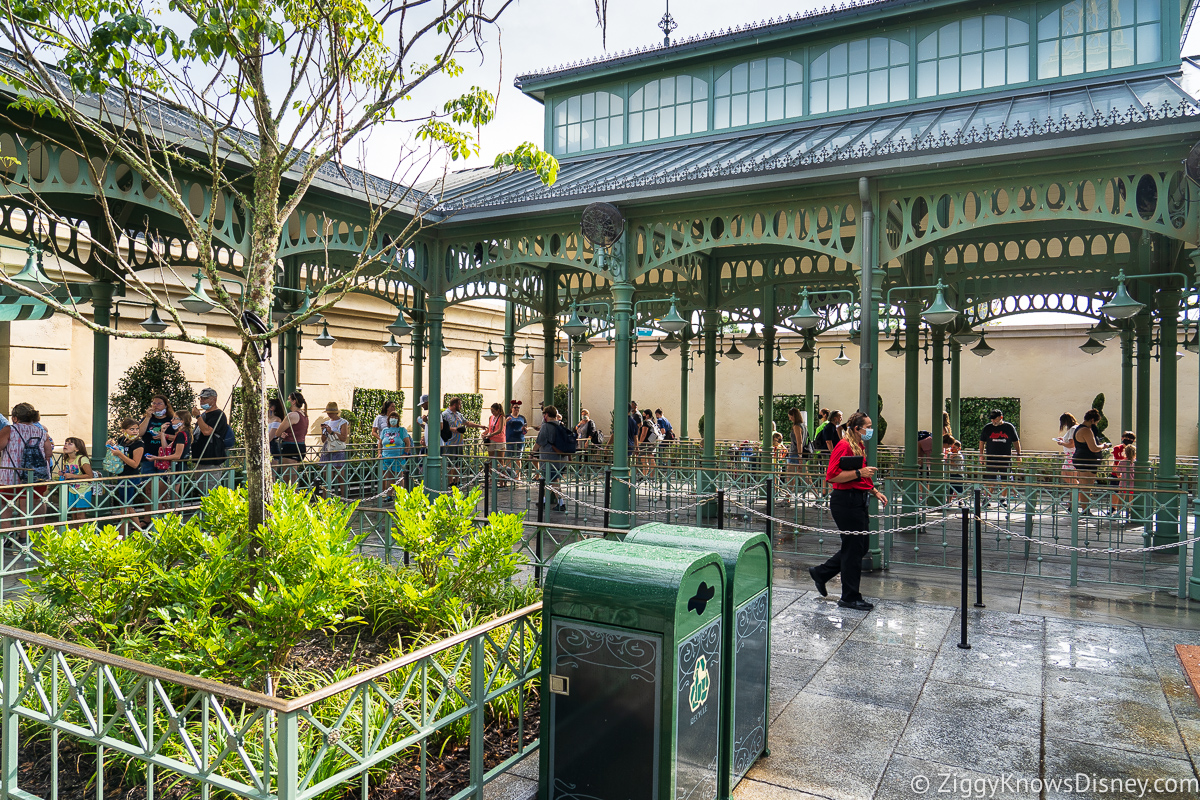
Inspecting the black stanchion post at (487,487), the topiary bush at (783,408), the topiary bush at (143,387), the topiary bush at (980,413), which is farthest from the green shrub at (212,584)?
the topiary bush at (980,413)

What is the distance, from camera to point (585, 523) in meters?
12.8

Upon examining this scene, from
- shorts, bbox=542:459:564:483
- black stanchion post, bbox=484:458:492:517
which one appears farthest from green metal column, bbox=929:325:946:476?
black stanchion post, bbox=484:458:492:517

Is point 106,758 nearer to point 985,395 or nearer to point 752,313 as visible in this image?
point 752,313


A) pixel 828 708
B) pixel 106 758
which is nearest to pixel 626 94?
pixel 828 708

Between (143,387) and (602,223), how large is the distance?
11.5 meters

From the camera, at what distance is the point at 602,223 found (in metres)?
11.5

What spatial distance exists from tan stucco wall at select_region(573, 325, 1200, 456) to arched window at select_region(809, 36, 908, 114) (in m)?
12.3

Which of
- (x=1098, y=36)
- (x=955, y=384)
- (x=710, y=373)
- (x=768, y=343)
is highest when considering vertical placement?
(x=1098, y=36)

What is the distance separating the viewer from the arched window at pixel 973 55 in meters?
13.3

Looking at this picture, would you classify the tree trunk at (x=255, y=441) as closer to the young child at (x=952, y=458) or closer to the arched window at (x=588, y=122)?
the young child at (x=952, y=458)

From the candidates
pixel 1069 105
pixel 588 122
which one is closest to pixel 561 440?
pixel 588 122

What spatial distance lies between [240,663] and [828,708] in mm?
3723

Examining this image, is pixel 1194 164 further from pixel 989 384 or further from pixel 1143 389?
pixel 989 384

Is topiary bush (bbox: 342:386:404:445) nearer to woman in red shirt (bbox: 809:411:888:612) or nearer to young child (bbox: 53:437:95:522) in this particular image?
young child (bbox: 53:437:95:522)
